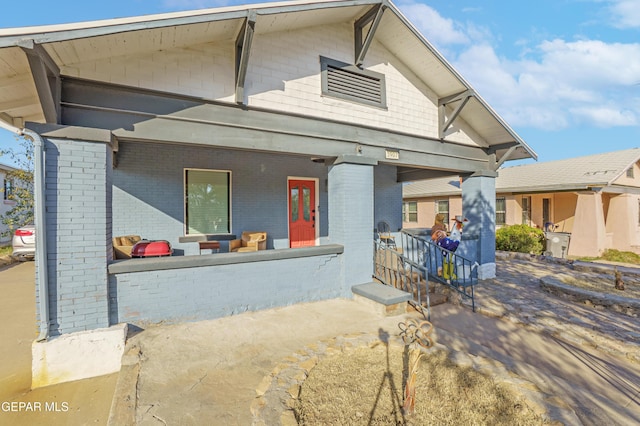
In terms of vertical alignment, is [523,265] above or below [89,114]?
below

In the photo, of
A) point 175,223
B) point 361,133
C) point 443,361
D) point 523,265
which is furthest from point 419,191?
point 443,361

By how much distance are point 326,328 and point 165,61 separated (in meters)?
4.48

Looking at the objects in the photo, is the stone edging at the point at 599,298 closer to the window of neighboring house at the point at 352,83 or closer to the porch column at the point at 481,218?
Result: the porch column at the point at 481,218

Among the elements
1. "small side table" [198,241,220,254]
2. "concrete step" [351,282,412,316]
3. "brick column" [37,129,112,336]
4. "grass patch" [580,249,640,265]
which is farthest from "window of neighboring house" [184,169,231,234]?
"grass patch" [580,249,640,265]

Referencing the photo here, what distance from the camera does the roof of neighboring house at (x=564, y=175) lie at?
12.5m

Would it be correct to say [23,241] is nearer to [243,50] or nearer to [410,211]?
[243,50]

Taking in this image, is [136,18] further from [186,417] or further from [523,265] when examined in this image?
[523,265]

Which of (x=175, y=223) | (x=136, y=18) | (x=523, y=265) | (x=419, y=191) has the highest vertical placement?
(x=136, y=18)

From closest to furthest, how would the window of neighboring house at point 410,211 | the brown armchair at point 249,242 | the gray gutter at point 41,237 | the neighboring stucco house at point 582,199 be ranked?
1. the gray gutter at point 41,237
2. the brown armchair at point 249,242
3. the neighboring stucco house at point 582,199
4. the window of neighboring house at point 410,211

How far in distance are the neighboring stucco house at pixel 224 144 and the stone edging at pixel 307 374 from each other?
66.9 inches

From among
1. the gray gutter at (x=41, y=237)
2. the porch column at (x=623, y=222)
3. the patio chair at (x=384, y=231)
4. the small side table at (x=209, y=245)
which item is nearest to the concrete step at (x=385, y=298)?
the small side table at (x=209, y=245)

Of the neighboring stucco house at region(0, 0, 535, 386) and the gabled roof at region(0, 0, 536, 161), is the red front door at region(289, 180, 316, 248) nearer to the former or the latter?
the neighboring stucco house at region(0, 0, 535, 386)

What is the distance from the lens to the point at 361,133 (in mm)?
6125

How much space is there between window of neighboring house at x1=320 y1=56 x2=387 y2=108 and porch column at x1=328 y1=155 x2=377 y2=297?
1.27 m
